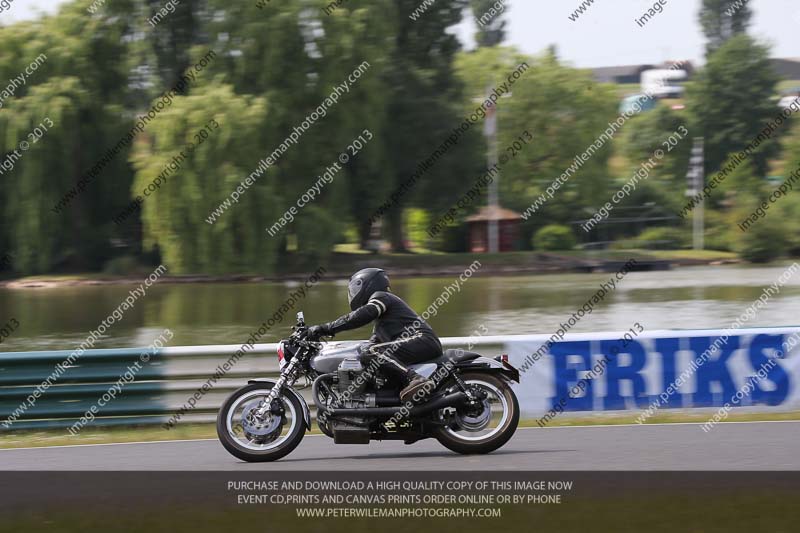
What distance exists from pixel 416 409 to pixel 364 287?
41.9 inches

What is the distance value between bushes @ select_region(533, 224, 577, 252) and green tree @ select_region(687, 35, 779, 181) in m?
25.6

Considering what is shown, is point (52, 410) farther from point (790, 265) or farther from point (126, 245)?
point (790, 265)

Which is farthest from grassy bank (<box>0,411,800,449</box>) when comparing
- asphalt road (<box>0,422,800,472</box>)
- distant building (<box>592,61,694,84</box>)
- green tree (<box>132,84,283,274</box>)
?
distant building (<box>592,61,694,84</box>)

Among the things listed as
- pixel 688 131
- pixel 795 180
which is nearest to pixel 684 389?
pixel 795 180

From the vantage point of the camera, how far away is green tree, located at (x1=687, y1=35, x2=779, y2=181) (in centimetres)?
8569

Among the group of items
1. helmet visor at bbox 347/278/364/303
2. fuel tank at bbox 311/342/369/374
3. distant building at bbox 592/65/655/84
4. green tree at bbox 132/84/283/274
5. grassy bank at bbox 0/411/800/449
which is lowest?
distant building at bbox 592/65/655/84

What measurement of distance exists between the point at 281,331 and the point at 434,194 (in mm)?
25712

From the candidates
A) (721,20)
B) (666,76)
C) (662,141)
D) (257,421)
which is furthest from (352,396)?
(721,20)

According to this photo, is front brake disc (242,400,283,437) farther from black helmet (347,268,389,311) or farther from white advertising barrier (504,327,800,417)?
white advertising barrier (504,327,800,417)

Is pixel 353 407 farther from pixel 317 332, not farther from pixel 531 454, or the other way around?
pixel 531 454

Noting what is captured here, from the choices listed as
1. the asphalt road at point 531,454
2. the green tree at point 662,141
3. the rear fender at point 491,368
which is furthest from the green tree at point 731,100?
the rear fender at point 491,368

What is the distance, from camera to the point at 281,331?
3319 centimetres

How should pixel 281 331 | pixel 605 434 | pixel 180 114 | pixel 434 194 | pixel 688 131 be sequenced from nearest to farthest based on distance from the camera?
1. pixel 605 434
2. pixel 281 331
3. pixel 180 114
4. pixel 434 194
5. pixel 688 131

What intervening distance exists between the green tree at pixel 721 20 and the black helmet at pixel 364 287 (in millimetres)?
114955
